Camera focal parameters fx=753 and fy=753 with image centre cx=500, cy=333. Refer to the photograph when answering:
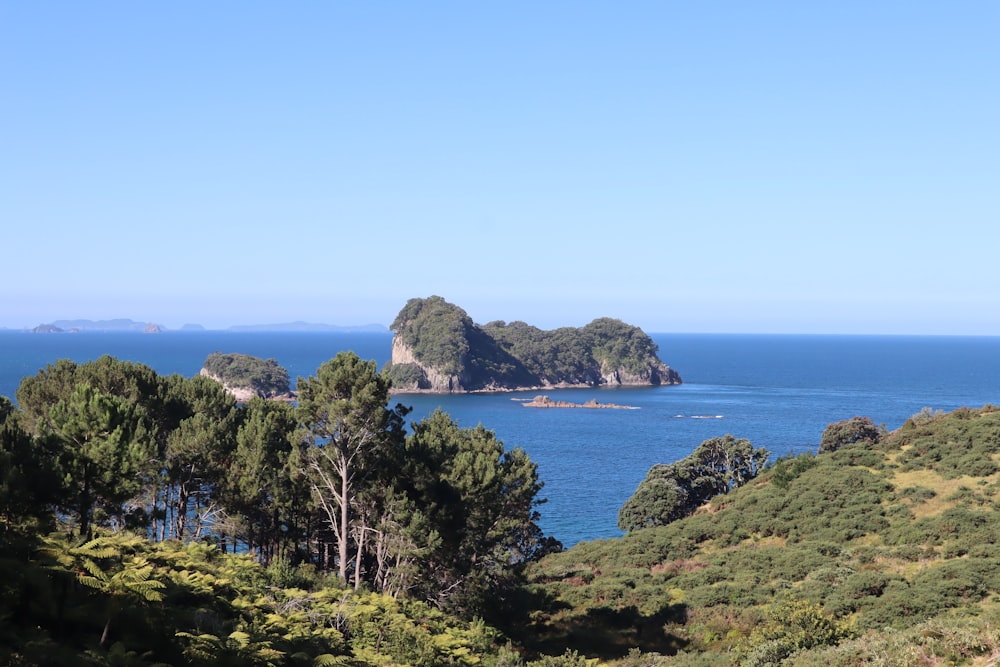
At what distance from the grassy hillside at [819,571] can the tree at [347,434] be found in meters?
8.12

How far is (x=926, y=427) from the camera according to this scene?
166 feet

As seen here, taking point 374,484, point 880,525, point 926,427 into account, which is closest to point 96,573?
point 374,484

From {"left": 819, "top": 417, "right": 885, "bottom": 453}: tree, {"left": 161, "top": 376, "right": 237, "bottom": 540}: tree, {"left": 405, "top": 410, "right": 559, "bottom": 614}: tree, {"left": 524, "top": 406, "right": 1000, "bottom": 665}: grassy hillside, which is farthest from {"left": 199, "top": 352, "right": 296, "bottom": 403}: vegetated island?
{"left": 405, "top": 410, "right": 559, "bottom": 614}: tree

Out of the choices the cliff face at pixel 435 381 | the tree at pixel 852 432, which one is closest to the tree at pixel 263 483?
the tree at pixel 852 432

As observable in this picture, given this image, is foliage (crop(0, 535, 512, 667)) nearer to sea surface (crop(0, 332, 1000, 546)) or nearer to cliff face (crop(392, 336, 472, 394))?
sea surface (crop(0, 332, 1000, 546))

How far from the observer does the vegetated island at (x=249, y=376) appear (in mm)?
160750

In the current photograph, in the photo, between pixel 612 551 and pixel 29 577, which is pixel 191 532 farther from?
pixel 612 551

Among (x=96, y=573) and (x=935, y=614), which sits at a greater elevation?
(x=96, y=573)

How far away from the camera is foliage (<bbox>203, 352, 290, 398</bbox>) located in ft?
529

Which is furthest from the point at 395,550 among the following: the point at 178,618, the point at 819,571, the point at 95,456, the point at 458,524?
the point at 819,571

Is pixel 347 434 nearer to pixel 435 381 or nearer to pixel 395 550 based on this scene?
pixel 395 550

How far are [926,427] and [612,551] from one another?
82.9ft

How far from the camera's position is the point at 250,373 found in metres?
163

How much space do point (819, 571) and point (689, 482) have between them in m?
29.3
